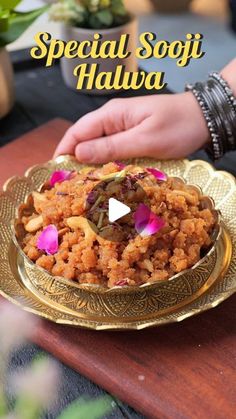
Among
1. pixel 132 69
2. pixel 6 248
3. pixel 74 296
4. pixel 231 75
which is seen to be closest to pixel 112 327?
pixel 74 296

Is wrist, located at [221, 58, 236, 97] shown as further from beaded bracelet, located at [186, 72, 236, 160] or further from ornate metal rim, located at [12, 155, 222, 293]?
ornate metal rim, located at [12, 155, 222, 293]

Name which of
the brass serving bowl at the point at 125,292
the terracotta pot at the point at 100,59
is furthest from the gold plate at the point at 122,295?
the terracotta pot at the point at 100,59

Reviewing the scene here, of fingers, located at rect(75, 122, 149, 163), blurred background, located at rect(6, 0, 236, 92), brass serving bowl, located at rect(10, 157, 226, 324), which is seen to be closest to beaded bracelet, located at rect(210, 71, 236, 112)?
fingers, located at rect(75, 122, 149, 163)

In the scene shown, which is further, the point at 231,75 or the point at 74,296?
the point at 231,75

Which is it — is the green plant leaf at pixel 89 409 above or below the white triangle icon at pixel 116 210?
below

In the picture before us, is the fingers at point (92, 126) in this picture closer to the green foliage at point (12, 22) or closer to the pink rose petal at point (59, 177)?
the pink rose petal at point (59, 177)

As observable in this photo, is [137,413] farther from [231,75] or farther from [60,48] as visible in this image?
[60,48]
